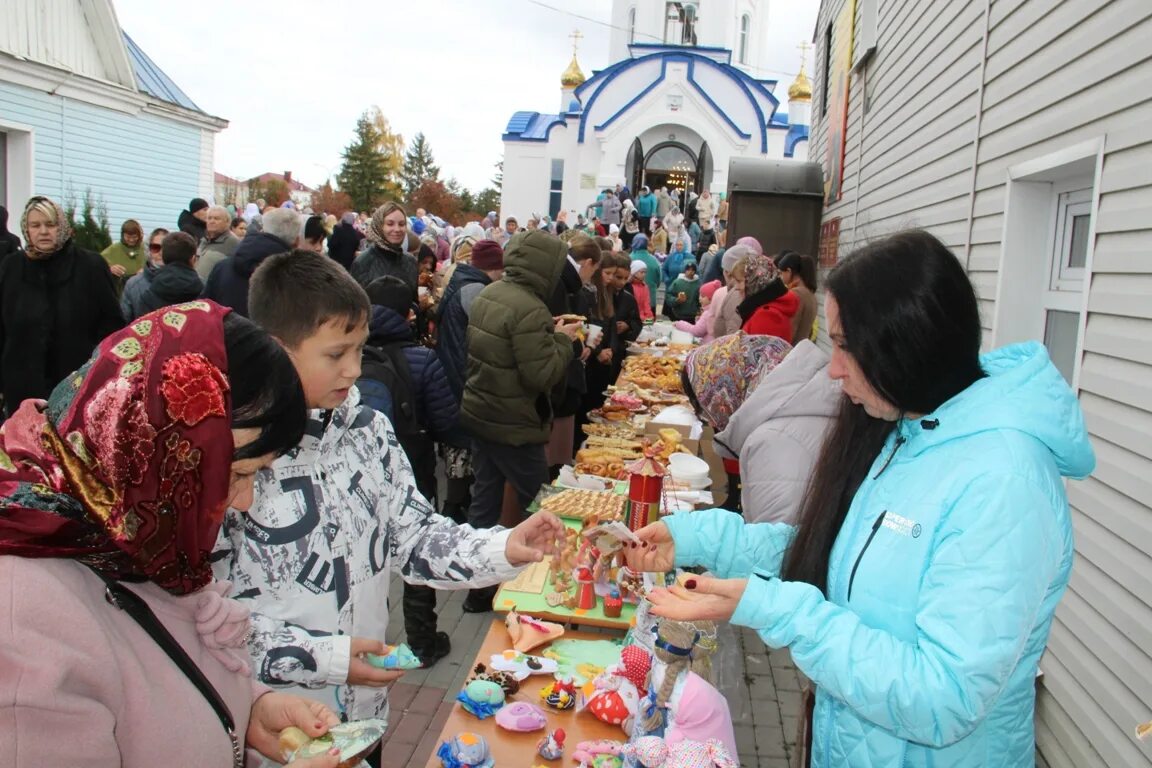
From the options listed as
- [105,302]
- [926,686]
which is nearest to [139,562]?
[926,686]

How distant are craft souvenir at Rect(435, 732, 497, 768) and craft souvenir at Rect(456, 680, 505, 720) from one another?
20 cm

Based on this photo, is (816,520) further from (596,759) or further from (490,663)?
(490,663)

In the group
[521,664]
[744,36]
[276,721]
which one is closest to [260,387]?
[276,721]

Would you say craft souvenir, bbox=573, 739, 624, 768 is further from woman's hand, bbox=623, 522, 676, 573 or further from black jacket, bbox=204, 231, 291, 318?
black jacket, bbox=204, 231, 291, 318

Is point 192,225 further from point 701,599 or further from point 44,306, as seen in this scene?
point 701,599

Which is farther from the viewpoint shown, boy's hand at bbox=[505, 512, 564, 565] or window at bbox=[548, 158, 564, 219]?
window at bbox=[548, 158, 564, 219]

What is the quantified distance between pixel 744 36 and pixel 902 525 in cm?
4289

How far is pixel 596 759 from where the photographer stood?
2.28m

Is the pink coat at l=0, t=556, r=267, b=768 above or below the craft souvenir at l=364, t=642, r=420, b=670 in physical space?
above

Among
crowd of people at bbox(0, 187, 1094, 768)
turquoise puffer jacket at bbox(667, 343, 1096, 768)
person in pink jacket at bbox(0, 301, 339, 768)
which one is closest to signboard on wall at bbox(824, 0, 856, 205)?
crowd of people at bbox(0, 187, 1094, 768)

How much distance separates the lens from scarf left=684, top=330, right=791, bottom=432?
138 inches

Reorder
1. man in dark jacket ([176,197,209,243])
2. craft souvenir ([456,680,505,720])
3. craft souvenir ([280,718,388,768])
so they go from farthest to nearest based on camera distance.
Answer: man in dark jacket ([176,197,209,243]), craft souvenir ([456,680,505,720]), craft souvenir ([280,718,388,768])

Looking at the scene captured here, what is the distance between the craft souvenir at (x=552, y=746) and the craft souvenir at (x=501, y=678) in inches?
10.6

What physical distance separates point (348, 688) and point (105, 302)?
178 inches
